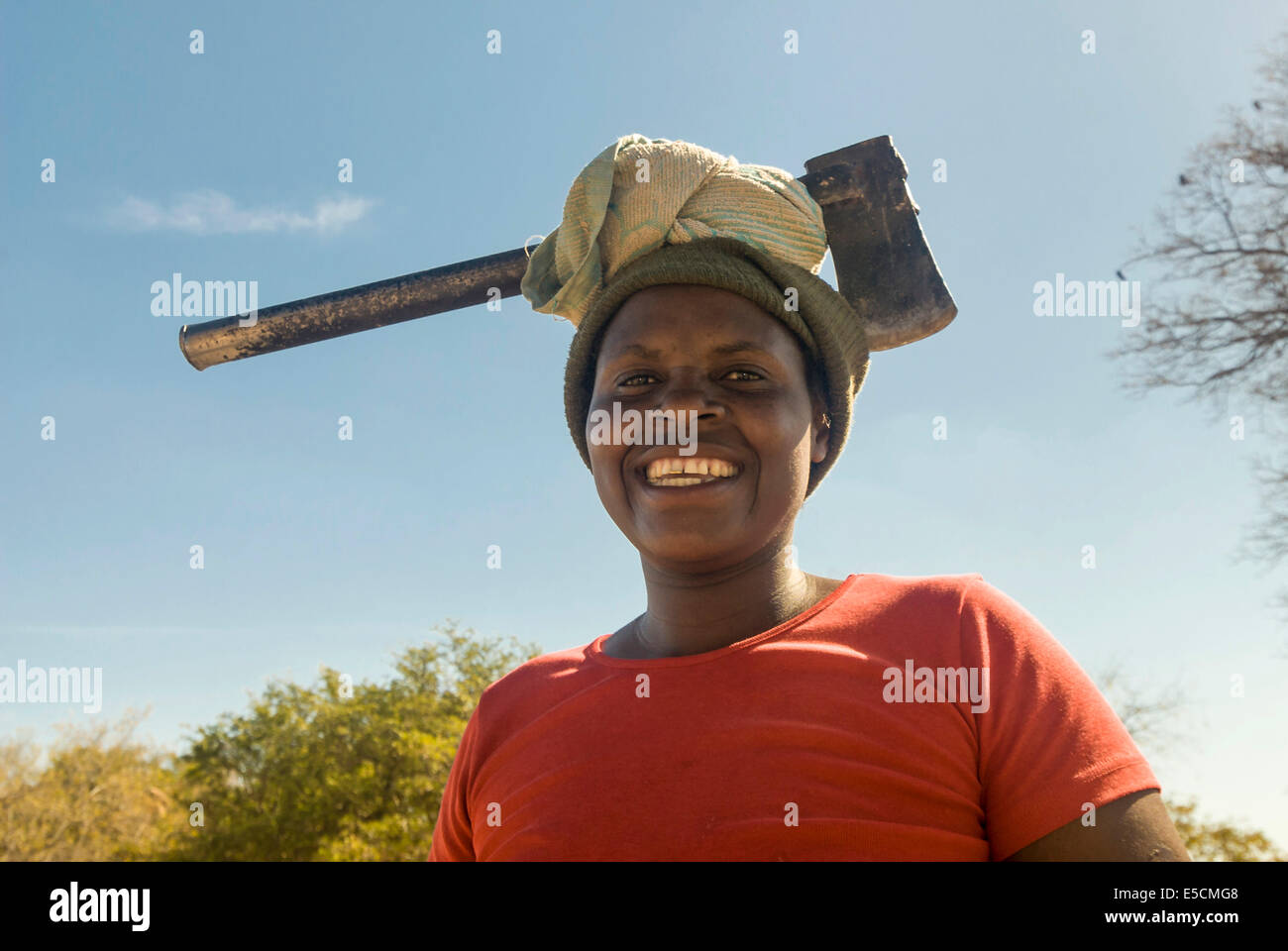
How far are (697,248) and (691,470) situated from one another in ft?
1.82

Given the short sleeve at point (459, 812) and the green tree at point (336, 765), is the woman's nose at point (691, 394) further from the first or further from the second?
the green tree at point (336, 765)

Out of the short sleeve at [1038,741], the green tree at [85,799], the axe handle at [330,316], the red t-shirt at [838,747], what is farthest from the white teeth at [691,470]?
the green tree at [85,799]

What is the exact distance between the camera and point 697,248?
7.14ft

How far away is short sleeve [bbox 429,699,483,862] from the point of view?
84.1 inches

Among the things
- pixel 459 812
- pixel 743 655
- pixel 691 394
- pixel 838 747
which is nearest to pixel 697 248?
pixel 691 394

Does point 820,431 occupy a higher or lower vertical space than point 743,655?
higher

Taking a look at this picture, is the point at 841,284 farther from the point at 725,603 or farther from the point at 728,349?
the point at 725,603

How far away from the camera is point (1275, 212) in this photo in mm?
9453

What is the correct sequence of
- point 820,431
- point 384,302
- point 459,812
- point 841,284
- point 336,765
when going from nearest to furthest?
point 459,812 < point 820,431 < point 841,284 < point 384,302 < point 336,765

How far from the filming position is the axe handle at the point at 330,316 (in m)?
2.96

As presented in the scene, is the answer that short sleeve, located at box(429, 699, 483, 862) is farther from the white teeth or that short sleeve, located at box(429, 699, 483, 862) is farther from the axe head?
the axe head

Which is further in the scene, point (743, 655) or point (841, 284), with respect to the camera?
point (841, 284)
